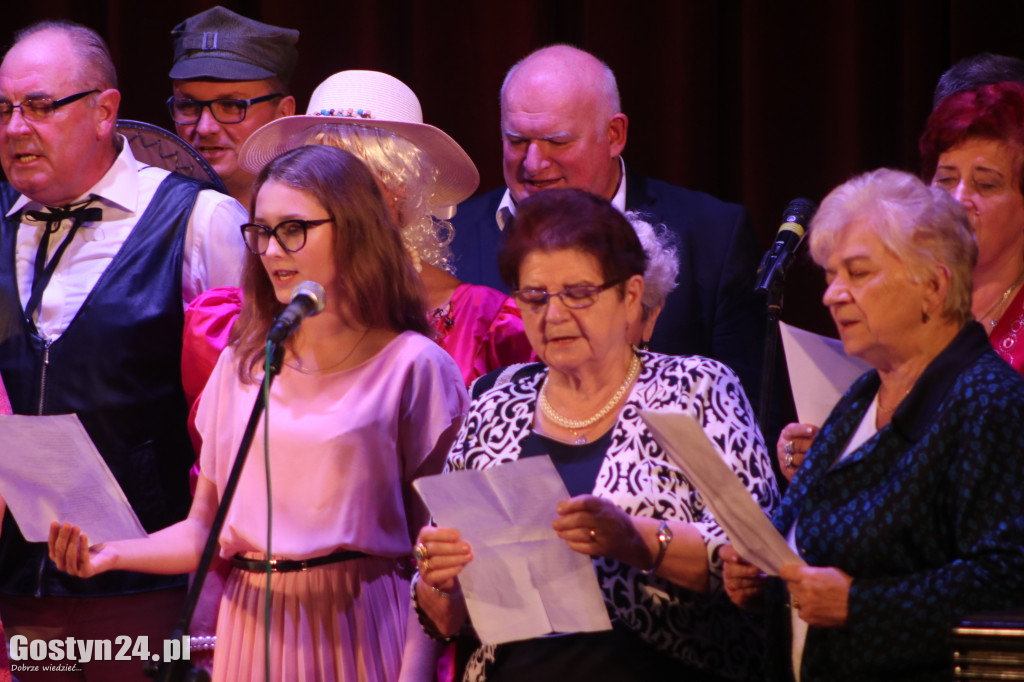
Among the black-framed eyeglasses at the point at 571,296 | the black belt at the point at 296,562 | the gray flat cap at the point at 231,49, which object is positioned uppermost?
the gray flat cap at the point at 231,49

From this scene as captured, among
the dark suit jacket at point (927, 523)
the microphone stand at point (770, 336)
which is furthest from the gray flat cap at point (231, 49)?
the dark suit jacket at point (927, 523)

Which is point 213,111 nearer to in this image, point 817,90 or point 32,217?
point 32,217

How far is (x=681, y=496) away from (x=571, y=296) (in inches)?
15.0

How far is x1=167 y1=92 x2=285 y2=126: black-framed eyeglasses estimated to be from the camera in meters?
3.58

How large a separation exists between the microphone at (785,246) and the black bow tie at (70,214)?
1.68m

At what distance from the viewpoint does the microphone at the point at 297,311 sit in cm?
185

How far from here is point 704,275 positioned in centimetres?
310

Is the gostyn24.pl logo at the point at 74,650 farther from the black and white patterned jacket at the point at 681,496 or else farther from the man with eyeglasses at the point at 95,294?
the black and white patterned jacket at the point at 681,496

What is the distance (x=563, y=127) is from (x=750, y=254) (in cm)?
58

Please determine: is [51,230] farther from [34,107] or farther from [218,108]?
Result: [218,108]

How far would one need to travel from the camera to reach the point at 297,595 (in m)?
2.27

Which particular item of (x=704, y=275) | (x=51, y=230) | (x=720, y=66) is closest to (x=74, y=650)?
(x=51, y=230)

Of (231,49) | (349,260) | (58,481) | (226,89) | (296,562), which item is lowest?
(296,562)

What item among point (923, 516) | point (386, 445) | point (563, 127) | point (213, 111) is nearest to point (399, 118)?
point (563, 127)
